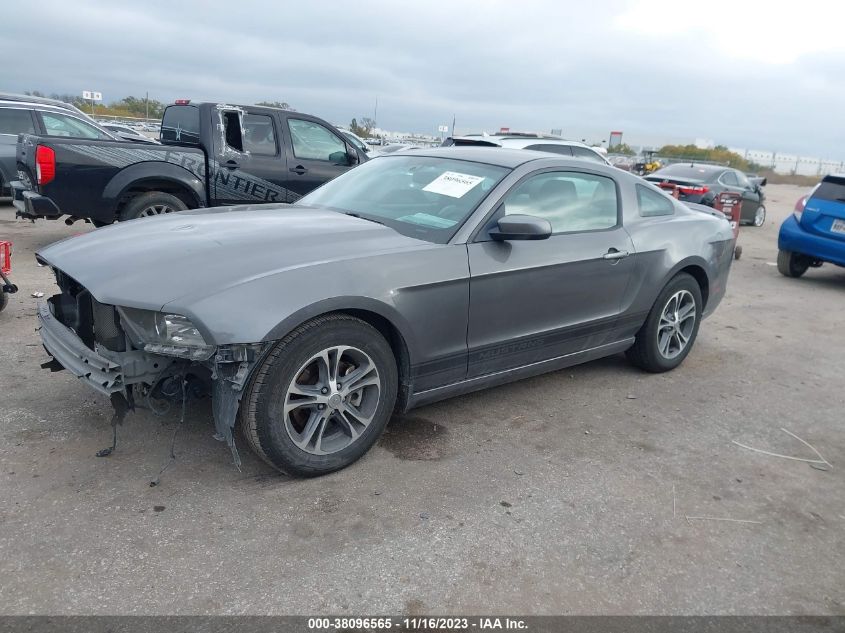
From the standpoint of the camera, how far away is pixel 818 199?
347 inches

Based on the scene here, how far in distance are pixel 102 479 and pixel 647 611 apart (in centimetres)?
240

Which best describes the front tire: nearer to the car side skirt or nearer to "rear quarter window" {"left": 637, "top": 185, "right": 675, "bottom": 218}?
the car side skirt

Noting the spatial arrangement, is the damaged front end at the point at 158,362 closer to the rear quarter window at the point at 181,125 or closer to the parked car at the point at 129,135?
the rear quarter window at the point at 181,125

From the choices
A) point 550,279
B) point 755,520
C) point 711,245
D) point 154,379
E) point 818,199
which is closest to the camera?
point 154,379

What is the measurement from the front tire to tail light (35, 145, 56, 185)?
19.3 ft

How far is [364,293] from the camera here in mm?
3137

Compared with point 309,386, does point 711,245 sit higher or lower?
higher

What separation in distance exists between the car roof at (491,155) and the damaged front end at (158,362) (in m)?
1.98

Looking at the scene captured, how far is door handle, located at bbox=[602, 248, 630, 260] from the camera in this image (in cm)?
430

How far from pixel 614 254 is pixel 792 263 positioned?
641cm

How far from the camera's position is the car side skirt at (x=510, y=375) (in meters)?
3.59

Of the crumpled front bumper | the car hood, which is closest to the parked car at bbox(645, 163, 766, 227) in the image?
the car hood

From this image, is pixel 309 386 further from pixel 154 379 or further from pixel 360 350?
pixel 154 379

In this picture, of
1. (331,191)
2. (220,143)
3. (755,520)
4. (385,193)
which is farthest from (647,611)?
(220,143)
